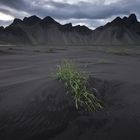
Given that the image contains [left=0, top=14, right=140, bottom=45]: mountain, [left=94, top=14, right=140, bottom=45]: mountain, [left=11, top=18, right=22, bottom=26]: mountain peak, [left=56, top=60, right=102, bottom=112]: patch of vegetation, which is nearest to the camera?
[left=56, top=60, right=102, bottom=112]: patch of vegetation

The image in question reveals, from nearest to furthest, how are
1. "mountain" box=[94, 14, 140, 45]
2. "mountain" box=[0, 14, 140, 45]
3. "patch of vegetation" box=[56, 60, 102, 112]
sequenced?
"patch of vegetation" box=[56, 60, 102, 112] → "mountain" box=[0, 14, 140, 45] → "mountain" box=[94, 14, 140, 45]

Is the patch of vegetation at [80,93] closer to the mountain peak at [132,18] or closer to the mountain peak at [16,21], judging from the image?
the mountain peak at [16,21]

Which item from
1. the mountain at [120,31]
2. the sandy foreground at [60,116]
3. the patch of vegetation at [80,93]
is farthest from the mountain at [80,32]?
the sandy foreground at [60,116]

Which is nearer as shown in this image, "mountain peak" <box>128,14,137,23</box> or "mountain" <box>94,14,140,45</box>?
"mountain" <box>94,14,140,45</box>

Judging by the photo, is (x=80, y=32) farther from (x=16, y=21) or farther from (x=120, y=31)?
(x=16, y=21)

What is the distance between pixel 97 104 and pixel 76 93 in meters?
0.34

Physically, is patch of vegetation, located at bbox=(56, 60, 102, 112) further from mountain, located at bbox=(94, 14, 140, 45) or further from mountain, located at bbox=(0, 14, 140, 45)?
mountain, located at bbox=(94, 14, 140, 45)

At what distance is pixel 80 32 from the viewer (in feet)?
563

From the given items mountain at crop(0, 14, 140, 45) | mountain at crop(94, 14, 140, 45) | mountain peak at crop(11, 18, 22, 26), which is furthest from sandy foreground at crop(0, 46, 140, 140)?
mountain peak at crop(11, 18, 22, 26)

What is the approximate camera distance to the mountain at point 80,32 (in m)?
157

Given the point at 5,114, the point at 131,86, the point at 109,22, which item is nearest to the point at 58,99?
the point at 5,114

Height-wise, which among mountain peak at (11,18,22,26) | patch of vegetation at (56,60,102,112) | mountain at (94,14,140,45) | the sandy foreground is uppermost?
patch of vegetation at (56,60,102,112)

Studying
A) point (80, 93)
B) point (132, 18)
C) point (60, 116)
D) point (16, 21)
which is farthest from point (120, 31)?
point (60, 116)

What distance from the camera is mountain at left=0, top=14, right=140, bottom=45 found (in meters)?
157
